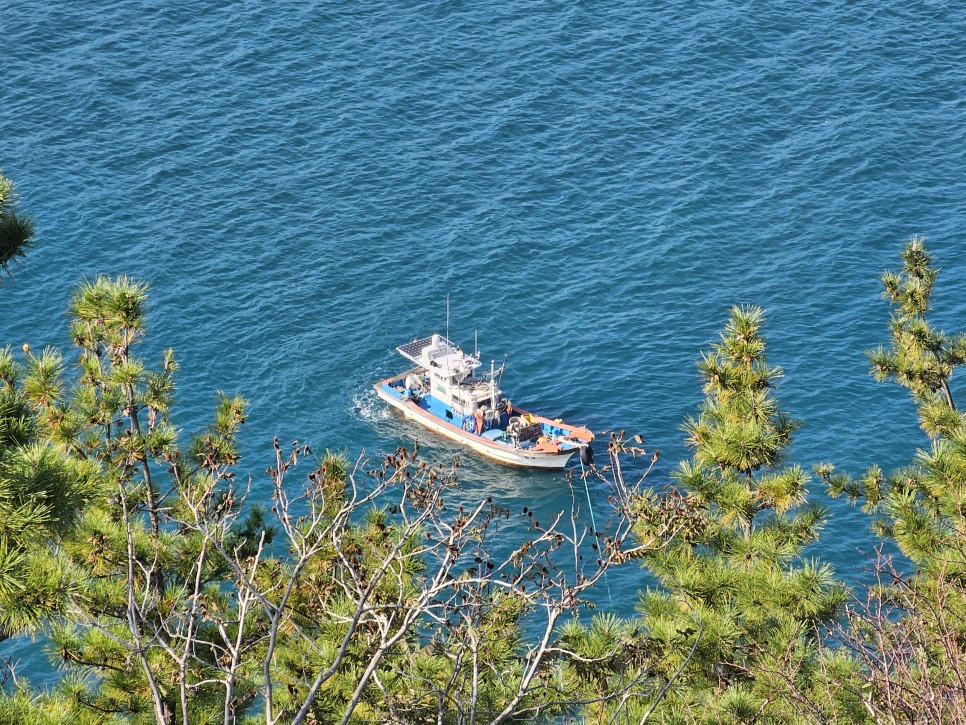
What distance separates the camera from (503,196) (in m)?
70.5

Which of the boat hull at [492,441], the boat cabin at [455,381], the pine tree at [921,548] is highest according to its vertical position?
the pine tree at [921,548]

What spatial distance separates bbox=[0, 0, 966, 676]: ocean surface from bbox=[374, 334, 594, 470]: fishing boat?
3.12ft

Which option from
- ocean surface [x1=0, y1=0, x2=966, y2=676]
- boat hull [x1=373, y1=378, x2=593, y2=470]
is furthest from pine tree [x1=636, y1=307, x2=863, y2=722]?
boat hull [x1=373, y1=378, x2=593, y2=470]

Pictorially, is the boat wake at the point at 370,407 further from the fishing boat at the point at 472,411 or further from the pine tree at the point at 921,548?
the pine tree at the point at 921,548

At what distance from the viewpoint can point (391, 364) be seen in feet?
200

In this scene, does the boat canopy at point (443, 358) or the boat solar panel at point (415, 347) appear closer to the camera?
the boat canopy at point (443, 358)

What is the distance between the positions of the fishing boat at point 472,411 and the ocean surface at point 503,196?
95 cm

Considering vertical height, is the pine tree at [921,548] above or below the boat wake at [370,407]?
above

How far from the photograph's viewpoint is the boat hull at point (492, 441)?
5450 centimetres

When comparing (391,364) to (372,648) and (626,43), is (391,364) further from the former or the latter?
(372,648)

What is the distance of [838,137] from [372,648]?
60769 millimetres

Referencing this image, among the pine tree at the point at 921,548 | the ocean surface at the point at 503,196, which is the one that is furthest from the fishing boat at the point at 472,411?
the pine tree at the point at 921,548

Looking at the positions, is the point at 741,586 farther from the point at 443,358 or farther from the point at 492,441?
the point at 443,358

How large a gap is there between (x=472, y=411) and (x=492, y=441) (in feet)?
7.02
